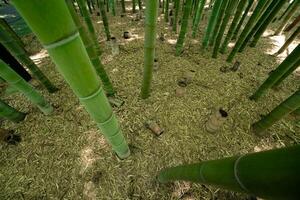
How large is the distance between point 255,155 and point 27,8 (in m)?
0.69

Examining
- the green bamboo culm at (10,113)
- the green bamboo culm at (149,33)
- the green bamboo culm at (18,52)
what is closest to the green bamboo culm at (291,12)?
the green bamboo culm at (149,33)

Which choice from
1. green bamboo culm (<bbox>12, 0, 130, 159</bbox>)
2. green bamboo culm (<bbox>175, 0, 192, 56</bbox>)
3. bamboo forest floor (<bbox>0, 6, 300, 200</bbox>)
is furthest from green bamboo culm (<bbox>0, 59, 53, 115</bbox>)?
green bamboo culm (<bbox>175, 0, 192, 56</bbox>)

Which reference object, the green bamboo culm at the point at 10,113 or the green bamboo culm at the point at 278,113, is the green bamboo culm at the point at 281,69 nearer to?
the green bamboo culm at the point at 278,113

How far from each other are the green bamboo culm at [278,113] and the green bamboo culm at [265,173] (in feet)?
3.86

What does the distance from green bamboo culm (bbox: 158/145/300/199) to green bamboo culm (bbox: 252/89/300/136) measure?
1.18 m

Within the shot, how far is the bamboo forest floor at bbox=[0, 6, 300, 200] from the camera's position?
1.37m

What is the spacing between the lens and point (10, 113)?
5.21 ft

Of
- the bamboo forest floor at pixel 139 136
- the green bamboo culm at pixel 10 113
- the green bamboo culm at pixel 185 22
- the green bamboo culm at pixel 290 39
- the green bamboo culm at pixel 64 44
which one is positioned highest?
the green bamboo culm at pixel 64 44

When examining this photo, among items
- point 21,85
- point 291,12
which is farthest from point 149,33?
point 291,12

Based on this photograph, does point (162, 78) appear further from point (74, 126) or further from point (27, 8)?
point (27, 8)

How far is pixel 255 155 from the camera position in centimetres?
44

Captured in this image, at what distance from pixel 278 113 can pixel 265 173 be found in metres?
1.42

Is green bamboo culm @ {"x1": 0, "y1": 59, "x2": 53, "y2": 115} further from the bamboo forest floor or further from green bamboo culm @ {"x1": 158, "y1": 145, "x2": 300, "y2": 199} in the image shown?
green bamboo culm @ {"x1": 158, "y1": 145, "x2": 300, "y2": 199}

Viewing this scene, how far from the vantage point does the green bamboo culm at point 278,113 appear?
1.27m
